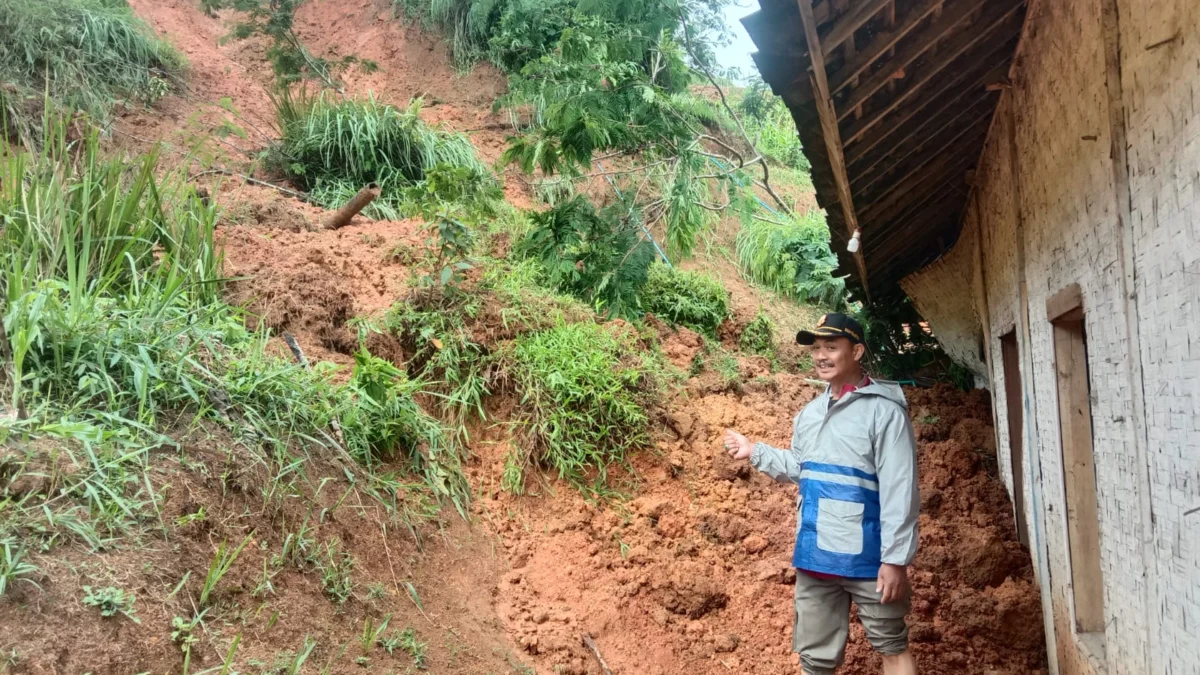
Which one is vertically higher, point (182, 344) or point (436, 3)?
point (436, 3)

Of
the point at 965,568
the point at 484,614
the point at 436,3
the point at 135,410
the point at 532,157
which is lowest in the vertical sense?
the point at 965,568

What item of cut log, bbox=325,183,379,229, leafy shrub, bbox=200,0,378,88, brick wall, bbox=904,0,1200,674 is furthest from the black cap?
leafy shrub, bbox=200,0,378,88

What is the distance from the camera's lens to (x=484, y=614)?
356cm

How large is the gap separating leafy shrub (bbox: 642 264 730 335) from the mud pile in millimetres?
1974

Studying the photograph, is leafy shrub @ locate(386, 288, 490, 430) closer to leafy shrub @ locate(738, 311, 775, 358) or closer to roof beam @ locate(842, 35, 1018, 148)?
roof beam @ locate(842, 35, 1018, 148)

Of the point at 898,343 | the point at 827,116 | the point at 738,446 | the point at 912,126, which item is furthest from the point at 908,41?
the point at 898,343

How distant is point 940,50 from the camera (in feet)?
11.3

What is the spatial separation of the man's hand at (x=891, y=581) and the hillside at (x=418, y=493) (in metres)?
1.25

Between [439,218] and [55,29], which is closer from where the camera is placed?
[439,218]

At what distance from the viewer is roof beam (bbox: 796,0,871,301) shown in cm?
261

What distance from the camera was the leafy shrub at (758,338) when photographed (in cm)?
789

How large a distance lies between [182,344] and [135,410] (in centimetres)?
47

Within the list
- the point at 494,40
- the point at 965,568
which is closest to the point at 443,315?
the point at 965,568

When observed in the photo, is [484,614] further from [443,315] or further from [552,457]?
[443,315]
